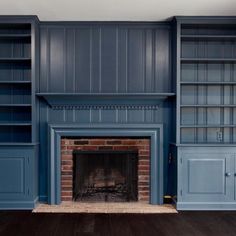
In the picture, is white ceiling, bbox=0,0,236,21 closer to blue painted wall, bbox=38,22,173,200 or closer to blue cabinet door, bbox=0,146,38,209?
blue painted wall, bbox=38,22,173,200

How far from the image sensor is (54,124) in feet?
12.2

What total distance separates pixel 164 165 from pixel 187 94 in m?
1.04

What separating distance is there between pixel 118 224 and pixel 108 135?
116cm

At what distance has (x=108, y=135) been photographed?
3729mm

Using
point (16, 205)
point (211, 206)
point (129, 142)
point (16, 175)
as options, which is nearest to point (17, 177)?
point (16, 175)

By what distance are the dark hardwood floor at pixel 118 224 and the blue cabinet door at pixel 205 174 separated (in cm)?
27

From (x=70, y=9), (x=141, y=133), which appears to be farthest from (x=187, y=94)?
(x=70, y=9)

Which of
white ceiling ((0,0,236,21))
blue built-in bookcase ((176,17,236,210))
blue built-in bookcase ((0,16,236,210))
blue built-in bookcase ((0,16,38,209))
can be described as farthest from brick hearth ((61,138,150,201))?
white ceiling ((0,0,236,21))

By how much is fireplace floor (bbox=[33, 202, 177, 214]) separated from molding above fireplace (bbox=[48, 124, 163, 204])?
113mm

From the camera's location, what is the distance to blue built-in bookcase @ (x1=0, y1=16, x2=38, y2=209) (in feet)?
11.7

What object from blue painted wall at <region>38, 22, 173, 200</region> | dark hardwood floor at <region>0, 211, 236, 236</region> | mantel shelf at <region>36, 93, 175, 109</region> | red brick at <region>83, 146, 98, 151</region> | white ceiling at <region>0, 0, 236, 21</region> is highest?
white ceiling at <region>0, 0, 236, 21</region>

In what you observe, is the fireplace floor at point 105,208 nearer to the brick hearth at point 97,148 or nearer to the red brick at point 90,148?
the brick hearth at point 97,148

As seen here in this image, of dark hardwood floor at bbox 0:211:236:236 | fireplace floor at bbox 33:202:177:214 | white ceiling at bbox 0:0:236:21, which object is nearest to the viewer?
dark hardwood floor at bbox 0:211:236:236

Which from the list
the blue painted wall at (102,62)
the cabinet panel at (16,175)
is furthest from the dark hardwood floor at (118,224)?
the blue painted wall at (102,62)
